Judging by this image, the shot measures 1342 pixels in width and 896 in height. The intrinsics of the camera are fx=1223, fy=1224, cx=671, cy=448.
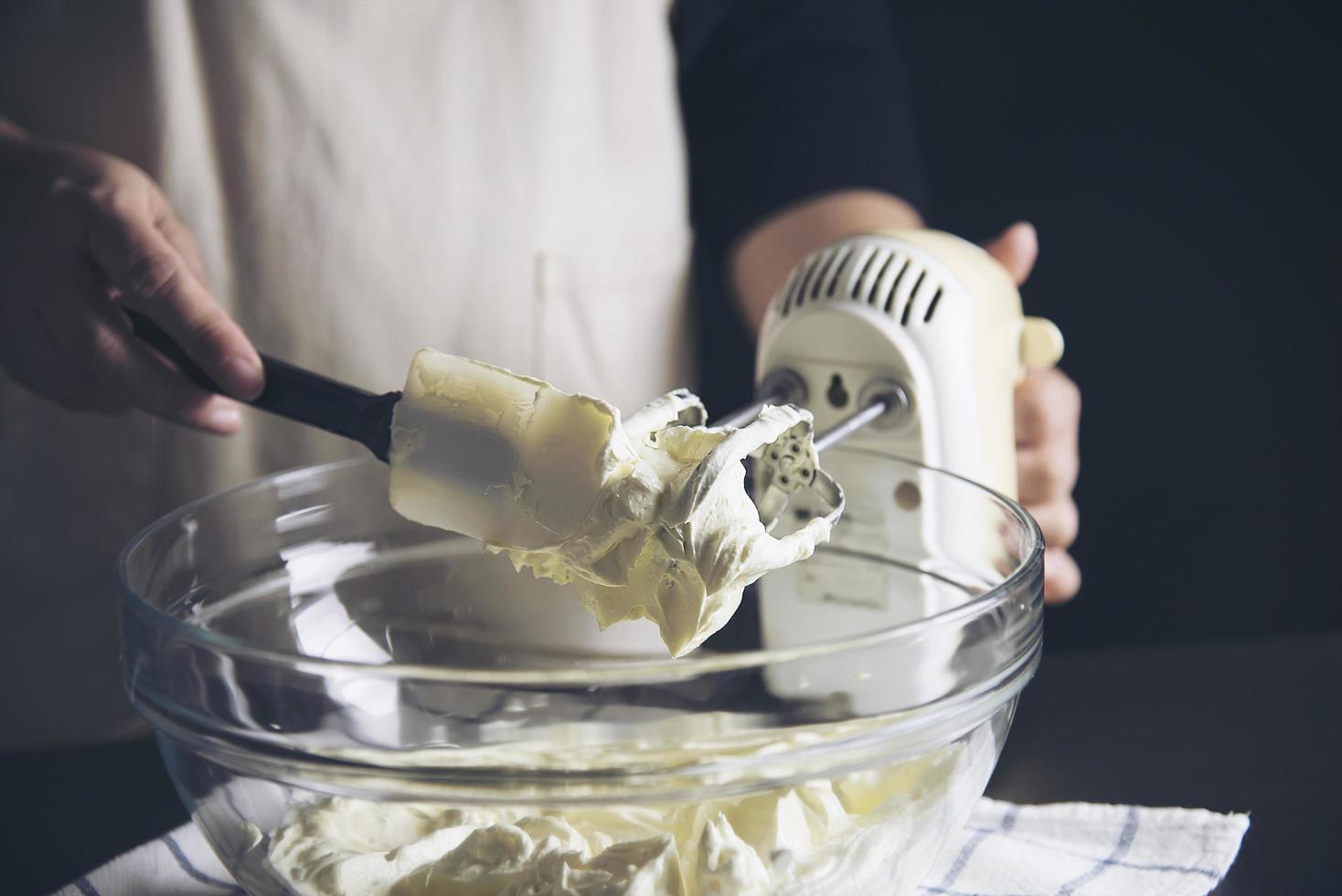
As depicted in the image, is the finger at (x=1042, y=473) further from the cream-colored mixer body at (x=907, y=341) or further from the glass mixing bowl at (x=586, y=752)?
the glass mixing bowl at (x=586, y=752)

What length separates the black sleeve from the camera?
44.8 inches

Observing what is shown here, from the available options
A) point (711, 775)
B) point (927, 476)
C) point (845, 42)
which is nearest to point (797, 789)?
point (711, 775)

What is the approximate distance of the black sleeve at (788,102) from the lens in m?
1.14

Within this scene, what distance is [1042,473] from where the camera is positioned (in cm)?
94

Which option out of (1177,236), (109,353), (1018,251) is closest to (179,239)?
(109,353)

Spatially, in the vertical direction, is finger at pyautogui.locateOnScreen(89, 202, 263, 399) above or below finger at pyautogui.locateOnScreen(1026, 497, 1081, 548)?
above

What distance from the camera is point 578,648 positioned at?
760 millimetres

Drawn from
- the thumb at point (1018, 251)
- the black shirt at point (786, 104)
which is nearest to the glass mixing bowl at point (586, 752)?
the thumb at point (1018, 251)

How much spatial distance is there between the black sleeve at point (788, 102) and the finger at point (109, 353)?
567 mm

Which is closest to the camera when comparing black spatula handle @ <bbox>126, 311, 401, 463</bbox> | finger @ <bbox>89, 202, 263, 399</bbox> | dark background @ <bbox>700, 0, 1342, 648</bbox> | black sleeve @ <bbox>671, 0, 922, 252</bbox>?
black spatula handle @ <bbox>126, 311, 401, 463</bbox>

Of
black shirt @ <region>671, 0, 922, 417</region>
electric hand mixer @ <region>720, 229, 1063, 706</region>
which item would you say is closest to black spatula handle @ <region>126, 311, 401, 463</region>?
electric hand mixer @ <region>720, 229, 1063, 706</region>

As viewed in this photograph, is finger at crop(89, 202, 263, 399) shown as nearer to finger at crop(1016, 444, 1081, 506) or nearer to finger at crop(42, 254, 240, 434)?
finger at crop(42, 254, 240, 434)

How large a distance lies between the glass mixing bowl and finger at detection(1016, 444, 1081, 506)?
11.5 inches

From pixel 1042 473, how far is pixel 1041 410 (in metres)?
0.06
